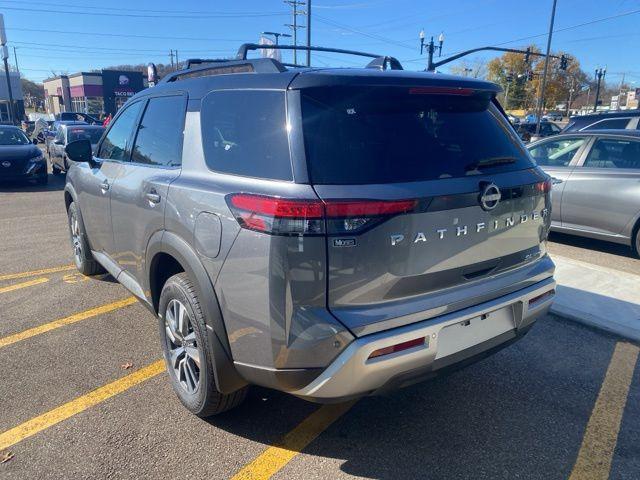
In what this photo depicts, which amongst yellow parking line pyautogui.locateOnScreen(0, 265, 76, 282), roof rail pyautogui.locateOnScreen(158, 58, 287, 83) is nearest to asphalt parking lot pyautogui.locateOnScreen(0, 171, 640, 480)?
yellow parking line pyautogui.locateOnScreen(0, 265, 76, 282)

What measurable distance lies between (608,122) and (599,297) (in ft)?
25.2

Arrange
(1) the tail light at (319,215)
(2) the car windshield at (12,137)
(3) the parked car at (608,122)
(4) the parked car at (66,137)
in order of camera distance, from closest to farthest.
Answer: (1) the tail light at (319,215), (3) the parked car at (608,122), (2) the car windshield at (12,137), (4) the parked car at (66,137)

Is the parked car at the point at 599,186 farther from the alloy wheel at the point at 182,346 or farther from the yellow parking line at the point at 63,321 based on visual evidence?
the yellow parking line at the point at 63,321

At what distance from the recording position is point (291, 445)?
2.65 metres

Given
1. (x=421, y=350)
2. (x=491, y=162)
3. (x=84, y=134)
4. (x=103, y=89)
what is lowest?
(x=421, y=350)

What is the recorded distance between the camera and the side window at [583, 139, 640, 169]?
20.6 feet

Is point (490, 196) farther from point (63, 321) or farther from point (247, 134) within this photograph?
point (63, 321)

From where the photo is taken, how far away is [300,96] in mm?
2240

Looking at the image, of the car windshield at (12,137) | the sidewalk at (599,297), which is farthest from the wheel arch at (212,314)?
the car windshield at (12,137)

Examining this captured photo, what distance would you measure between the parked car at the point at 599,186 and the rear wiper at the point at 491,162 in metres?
3.81

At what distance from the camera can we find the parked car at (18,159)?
12.0m

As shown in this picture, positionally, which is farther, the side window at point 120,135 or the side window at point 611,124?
the side window at point 611,124

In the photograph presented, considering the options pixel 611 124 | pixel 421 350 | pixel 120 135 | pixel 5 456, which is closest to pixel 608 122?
pixel 611 124

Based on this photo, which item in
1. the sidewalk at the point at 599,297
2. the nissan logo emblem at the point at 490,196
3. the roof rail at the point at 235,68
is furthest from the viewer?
the sidewalk at the point at 599,297
